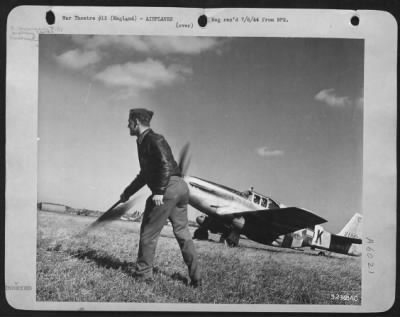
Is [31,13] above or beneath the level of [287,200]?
above

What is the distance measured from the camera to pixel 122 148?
4.70 ft

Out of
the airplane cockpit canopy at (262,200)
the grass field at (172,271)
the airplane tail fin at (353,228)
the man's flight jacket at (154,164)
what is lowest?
the grass field at (172,271)

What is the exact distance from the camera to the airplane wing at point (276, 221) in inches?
56.6

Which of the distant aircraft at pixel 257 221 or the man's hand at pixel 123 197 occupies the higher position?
the man's hand at pixel 123 197

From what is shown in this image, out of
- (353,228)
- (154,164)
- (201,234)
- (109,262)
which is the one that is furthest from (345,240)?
(109,262)

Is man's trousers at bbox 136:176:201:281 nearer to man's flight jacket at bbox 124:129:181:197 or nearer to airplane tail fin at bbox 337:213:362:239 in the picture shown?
man's flight jacket at bbox 124:129:181:197

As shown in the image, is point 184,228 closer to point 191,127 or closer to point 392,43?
point 191,127

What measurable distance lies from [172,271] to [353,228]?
2.06ft

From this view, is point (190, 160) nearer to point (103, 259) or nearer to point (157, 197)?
point (157, 197)

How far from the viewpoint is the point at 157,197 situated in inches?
56.0

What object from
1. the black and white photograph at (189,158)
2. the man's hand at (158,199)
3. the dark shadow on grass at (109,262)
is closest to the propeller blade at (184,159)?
the black and white photograph at (189,158)

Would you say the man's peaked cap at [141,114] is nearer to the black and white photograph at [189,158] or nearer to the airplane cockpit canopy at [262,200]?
the black and white photograph at [189,158]

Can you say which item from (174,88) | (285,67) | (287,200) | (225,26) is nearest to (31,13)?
(174,88)

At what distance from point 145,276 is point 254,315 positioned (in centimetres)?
39
